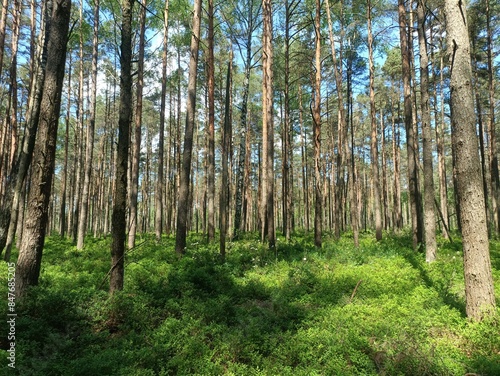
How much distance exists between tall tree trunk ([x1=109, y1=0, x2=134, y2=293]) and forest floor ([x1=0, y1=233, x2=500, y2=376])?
69 centimetres

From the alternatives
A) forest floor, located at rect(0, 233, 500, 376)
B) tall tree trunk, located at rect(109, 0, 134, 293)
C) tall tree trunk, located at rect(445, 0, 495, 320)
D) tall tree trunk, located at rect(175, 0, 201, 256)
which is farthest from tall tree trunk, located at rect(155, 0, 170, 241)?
tall tree trunk, located at rect(445, 0, 495, 320)

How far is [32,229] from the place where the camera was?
5559 millimetres

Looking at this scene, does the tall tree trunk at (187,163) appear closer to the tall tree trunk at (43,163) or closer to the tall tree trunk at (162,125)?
the tall tree trunk at (162,125)

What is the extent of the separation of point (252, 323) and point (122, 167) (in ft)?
13.1

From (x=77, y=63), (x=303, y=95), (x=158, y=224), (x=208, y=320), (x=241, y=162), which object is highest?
(x=77, y=63)

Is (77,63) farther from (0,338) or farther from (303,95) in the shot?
(0,338)

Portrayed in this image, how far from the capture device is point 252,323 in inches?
211

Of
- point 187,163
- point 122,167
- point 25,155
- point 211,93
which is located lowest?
point 122,167

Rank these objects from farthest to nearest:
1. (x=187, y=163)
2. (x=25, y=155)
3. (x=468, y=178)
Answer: (x=187, y=163) → (x=25, y=155) → (x=468, y=178)

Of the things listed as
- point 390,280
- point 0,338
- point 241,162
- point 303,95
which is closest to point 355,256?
point 390,280

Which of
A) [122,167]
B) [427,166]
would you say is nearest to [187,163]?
[122,167]

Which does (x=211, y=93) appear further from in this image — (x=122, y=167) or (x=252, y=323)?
(x=252, y=323)

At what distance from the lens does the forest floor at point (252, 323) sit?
13.5ft

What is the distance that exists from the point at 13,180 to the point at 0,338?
523cm
